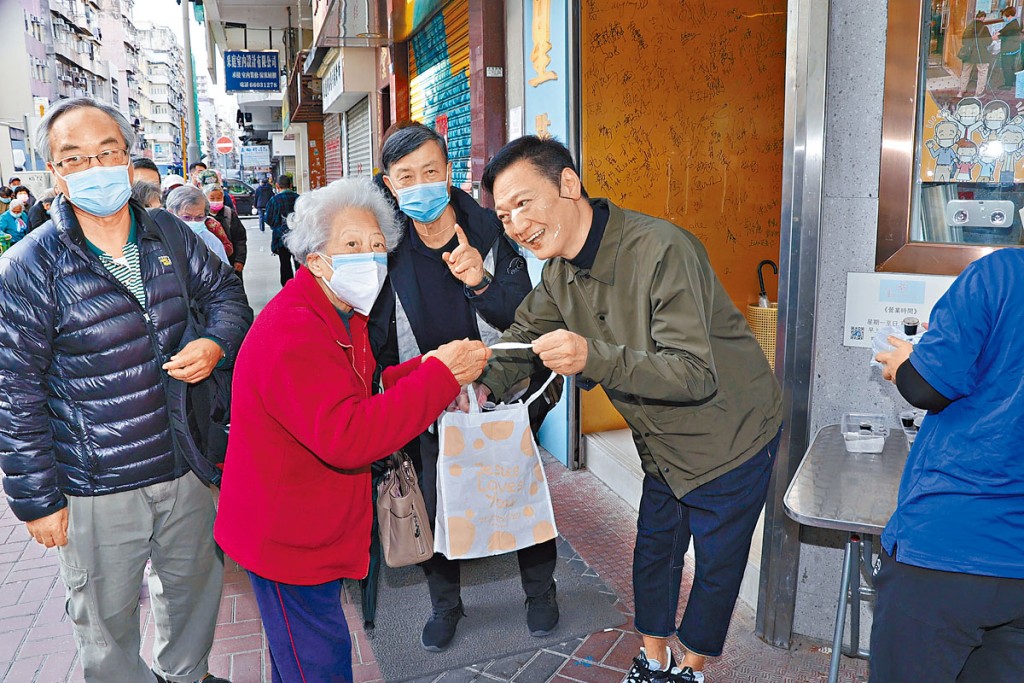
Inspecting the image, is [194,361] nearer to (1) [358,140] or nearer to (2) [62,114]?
(2) [62,114]

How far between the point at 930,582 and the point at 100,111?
2689mm

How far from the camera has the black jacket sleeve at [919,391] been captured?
1.76 meters

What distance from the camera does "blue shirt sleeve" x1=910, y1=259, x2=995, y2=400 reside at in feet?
5.49

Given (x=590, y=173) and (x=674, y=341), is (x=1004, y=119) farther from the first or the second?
(x=590, y=173)

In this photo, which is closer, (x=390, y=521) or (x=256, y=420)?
(x=256, y=420)

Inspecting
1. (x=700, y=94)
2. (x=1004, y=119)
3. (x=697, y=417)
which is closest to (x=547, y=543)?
(x=697, y=417)

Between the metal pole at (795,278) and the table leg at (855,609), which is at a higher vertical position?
the metal pole at (795,278)

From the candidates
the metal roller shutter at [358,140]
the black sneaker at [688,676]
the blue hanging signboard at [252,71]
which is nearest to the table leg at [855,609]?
the black sneaker at [688,676]

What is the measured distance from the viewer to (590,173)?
4980 millimetres

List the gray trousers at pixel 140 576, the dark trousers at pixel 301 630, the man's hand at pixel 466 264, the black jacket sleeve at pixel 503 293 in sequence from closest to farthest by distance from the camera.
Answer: the dark trousers at pixel 301 630
the gray trousers at pixel 140 576
the man's hand at pixel 466 264
the black jacket sleeve at pixel 503 293

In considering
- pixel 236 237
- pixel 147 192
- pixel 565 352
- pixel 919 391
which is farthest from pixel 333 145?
pixel 919 391

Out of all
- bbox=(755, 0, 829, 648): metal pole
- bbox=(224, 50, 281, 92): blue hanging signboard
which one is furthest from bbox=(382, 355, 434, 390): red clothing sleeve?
bbox=(224, 50, 281, 92): blue hanging signboard

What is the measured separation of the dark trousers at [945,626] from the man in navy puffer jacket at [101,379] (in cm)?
209

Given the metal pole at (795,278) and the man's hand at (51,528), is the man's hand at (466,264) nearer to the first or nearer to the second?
the metal pole at (795,278)
